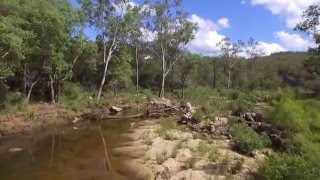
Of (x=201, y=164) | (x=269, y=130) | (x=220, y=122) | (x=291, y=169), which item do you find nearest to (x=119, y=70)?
(x=220, y=122)

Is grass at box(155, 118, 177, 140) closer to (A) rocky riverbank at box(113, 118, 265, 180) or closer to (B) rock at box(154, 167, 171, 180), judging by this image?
(A) rocky riverbank at box(113, 118, 265, 180)

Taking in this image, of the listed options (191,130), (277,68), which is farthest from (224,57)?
(191,130)

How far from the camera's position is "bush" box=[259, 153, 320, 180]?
1073 cm

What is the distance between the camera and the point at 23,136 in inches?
945

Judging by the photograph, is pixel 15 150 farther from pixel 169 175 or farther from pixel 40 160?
pixel 169 175

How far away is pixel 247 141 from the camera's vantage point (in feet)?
56.3

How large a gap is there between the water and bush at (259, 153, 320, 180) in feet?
18.0

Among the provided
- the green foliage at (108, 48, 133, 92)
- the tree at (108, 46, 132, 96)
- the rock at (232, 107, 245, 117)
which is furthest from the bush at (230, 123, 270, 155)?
the green foliage at (108, 48, 133, 92)

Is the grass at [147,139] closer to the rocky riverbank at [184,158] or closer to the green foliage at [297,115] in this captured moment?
the rocky riverbank at [184,158]

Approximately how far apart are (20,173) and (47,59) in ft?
62.7

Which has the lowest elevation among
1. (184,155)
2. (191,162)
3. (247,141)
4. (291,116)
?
(184,155)

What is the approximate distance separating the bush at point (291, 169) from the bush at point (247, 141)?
470 centimetres

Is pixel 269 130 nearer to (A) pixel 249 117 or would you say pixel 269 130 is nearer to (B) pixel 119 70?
(A) pixel 249 117

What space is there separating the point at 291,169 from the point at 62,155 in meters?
11.5
